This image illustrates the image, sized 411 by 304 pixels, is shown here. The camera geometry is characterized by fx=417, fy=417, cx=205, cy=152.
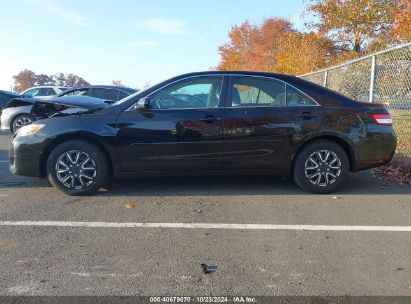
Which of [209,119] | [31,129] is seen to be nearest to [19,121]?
[31,129]

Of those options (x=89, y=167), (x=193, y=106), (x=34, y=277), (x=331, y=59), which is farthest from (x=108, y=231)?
(x=331, y=59)

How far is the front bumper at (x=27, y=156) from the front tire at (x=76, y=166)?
6.2 inches

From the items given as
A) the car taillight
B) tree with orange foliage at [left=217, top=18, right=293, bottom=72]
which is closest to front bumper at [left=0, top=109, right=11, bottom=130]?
the car taillight

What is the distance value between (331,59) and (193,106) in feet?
75.0

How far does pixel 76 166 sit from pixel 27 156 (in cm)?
64

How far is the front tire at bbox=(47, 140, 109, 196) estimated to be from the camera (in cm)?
538

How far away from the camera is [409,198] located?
18.2 ft

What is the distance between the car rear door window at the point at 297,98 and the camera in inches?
221

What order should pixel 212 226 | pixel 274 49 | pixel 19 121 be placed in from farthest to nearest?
pixel 274 49 < pixel 19 121 < pixel 212 226

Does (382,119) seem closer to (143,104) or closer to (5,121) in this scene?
(143,104)

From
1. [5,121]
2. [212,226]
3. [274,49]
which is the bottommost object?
[212,226]

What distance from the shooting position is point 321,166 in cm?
562

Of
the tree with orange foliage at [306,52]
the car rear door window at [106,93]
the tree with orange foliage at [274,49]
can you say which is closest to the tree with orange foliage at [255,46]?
the tree with orange foliage at [274,49]

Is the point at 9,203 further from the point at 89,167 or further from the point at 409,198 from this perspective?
the point at 409,198
